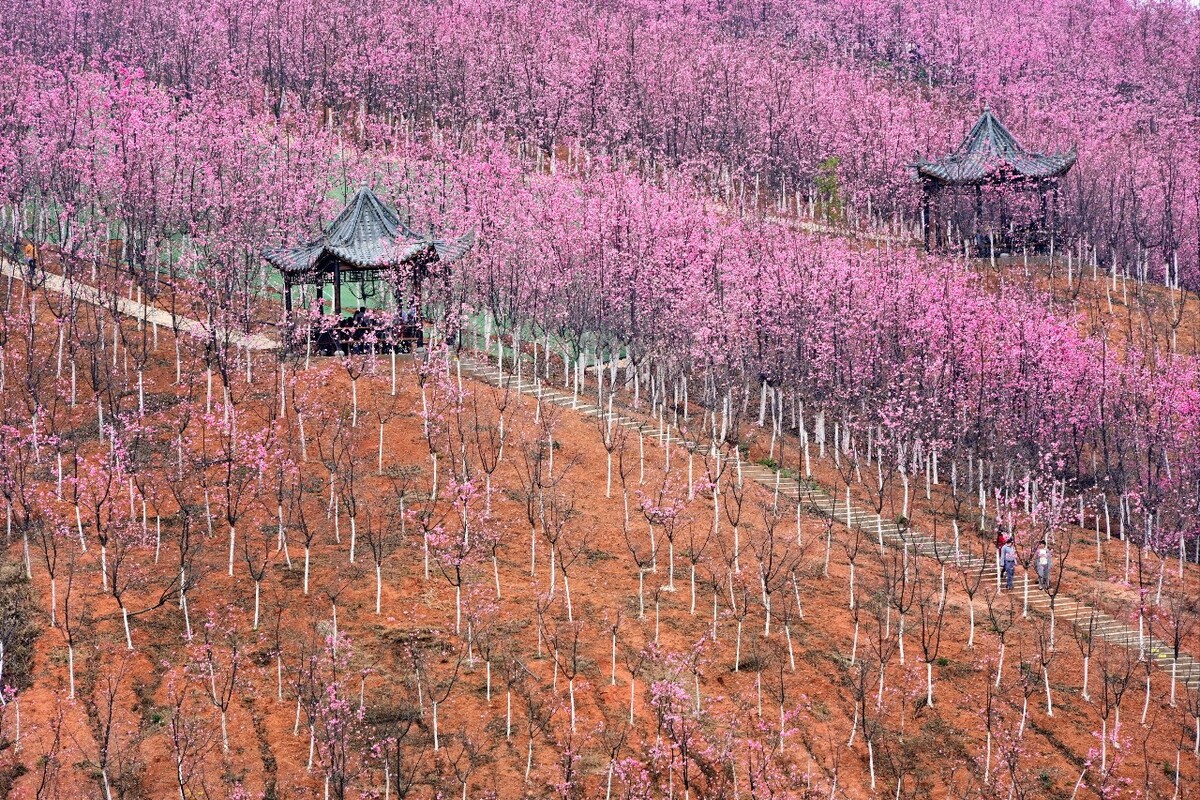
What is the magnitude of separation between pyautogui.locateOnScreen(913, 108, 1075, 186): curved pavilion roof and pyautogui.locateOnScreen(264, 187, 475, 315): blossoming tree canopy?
104 feet

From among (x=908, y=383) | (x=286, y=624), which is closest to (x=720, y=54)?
(x=908, y=383)

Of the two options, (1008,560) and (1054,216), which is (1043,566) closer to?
(1008,560)

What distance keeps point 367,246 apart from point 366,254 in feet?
1.69

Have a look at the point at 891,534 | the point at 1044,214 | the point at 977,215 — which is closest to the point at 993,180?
the point at 977,215

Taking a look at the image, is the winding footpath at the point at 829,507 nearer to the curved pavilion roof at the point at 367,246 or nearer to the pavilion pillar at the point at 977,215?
the curved pavilion roof at the point at 367,246

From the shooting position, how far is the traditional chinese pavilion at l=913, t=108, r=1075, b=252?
70875 mm

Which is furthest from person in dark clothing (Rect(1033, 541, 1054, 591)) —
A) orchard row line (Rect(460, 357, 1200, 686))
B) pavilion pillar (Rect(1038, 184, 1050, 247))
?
pavilion pillar (Rect(1038, 184, 1050, 247))

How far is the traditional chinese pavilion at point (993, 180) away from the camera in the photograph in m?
70.9

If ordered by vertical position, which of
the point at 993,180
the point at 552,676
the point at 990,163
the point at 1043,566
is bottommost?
the point at 552,676

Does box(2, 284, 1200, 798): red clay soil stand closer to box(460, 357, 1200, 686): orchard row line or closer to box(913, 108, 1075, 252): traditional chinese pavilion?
box(460, 357, 1200, 686): orchard row line

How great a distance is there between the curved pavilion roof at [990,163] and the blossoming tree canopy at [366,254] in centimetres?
3169

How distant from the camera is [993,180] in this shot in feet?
236

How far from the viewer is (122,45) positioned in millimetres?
86812

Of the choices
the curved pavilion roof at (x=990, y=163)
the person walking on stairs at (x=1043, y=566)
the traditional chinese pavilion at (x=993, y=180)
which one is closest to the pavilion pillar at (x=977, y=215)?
the traditional chinese pavilion at (x=993, y=180)
